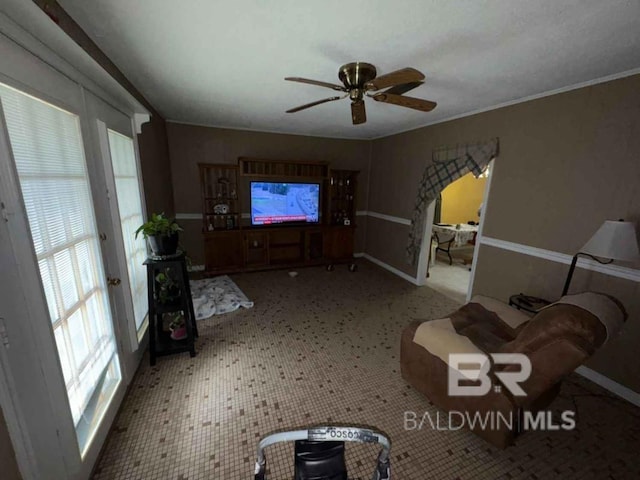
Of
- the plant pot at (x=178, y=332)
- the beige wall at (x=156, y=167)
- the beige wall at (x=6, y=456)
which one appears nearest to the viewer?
the beige wall at (x=6, y=456)

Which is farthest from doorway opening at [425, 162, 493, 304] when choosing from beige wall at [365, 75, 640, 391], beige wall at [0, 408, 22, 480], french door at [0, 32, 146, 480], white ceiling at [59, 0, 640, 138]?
beige wall at [0, 408, 22, 480]

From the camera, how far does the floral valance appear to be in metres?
2.85

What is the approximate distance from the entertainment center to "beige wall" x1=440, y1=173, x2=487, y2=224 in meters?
2.63

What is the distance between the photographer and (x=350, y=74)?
173cm

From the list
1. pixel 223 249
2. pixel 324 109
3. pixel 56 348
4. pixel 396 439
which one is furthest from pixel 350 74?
pixel 223 249

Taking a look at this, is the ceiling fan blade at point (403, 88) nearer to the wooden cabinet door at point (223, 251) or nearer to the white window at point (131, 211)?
the white window at point (131, 211)

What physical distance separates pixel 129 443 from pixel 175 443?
26 centimetres

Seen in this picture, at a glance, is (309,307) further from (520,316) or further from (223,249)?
(520,316)

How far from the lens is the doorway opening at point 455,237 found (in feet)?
12.9

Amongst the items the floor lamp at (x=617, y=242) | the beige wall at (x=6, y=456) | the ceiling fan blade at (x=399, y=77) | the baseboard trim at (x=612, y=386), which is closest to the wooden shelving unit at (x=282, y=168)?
the ceiling fan blade at (x=399, y=77)

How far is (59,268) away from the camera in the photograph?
1198 millimetres

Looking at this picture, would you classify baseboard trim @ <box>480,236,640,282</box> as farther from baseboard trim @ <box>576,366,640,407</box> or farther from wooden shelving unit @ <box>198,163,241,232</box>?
wooden shelving unit @ <box>198,163,241,232</box>

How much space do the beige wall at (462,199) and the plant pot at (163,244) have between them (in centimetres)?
567

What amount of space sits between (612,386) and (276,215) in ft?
13.5
